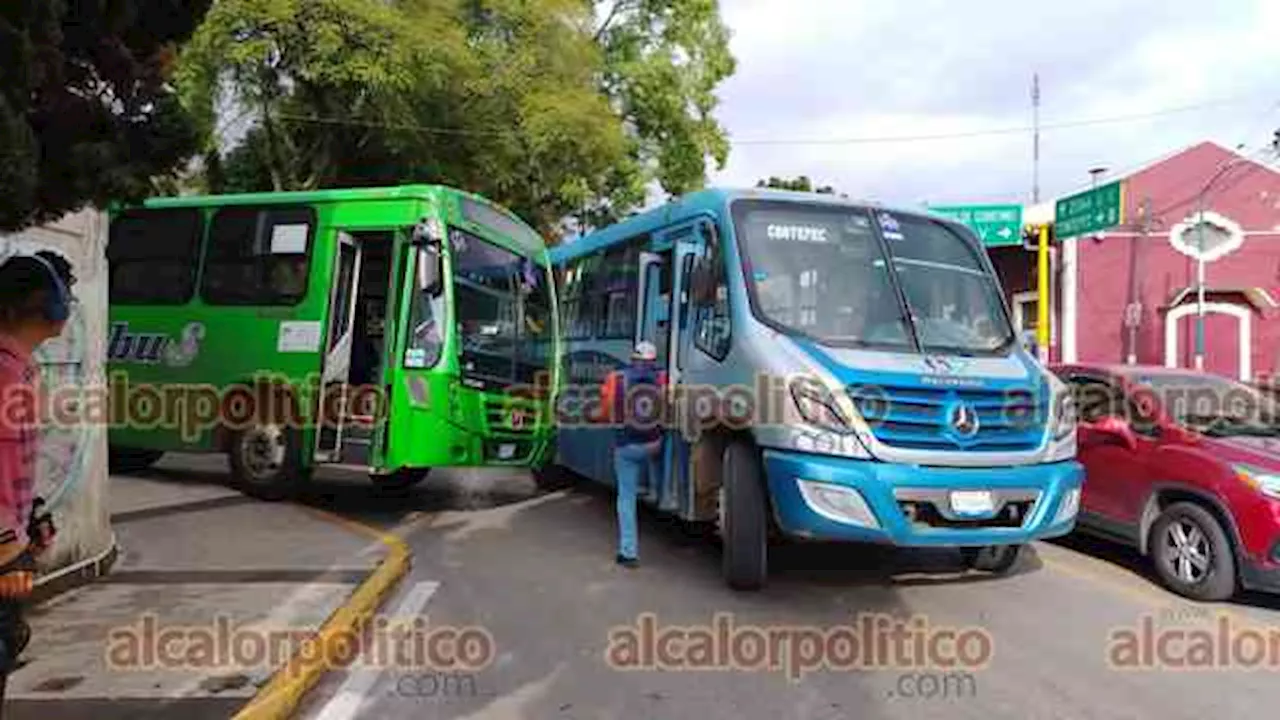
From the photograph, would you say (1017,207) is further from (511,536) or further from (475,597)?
(475,597)

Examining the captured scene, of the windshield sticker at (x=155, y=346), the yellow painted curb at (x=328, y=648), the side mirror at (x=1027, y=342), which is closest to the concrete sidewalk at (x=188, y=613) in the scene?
the yellow painted curb at (x=328, y=648)

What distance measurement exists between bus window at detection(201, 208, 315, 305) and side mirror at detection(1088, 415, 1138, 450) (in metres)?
7.58

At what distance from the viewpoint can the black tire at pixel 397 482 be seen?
12456mm

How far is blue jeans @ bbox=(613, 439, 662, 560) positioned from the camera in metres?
8.62

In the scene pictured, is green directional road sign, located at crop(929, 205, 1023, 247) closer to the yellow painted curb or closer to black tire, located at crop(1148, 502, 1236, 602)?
black tire, located at crop(1148, 502, 1236, 602)

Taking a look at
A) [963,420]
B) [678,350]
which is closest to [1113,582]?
[963,420]

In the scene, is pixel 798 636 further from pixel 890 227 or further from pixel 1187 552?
pixel 1187 552

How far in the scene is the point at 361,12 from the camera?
16.7 meters

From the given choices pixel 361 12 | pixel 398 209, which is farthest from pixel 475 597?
pixel 361 12

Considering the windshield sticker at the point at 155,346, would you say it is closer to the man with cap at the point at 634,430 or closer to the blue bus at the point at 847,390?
the man with cap at the point at 634,430

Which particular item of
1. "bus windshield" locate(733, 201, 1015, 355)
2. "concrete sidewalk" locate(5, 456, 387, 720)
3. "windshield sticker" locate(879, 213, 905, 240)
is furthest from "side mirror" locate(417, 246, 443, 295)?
"windshield sticker" locate(879, 213, 905, 240)

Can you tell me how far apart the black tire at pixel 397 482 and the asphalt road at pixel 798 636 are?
2.33 metres

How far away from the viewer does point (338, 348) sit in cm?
1130

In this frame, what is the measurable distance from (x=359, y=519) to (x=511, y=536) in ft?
5.65
